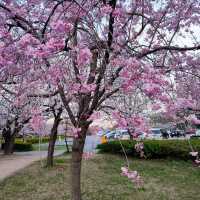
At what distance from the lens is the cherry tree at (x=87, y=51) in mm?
4238

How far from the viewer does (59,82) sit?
467 cm

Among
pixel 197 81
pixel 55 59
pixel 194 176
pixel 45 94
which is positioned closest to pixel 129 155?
pixel 194 176

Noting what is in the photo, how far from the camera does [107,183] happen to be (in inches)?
377

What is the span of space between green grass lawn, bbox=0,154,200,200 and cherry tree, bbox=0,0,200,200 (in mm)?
2406

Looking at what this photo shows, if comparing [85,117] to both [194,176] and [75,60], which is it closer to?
[75,60]

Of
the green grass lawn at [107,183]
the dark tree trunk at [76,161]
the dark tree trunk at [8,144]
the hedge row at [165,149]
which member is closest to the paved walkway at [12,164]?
the green grass lawn at [107,183]

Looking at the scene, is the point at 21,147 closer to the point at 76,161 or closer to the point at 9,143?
the point at 9,143

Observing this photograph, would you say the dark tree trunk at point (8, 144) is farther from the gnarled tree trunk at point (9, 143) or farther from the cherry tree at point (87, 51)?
the cherry tree at point (87, 51)

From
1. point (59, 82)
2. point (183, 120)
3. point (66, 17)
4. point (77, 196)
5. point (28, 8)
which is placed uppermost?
point (28, 8)

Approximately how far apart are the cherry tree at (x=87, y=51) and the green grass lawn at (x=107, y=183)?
241 cm

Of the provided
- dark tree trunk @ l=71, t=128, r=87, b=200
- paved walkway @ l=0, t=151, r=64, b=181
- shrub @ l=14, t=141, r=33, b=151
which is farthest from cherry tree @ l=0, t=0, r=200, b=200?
shrub @ l=14, t=141, r=33, b=151

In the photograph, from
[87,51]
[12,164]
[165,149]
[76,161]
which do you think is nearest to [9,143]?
[12,164]

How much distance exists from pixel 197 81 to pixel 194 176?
5.06 metres

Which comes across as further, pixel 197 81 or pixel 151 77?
pixel 197 81
